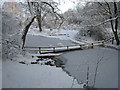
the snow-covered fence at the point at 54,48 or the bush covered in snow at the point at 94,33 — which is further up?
the bush covered in snow at the point at 94,33

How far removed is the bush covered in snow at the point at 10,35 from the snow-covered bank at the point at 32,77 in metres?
0.78

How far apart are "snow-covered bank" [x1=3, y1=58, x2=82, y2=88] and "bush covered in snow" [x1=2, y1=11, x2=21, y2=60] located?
0.78 meters

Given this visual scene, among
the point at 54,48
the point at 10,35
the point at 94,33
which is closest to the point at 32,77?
the point at 10,35

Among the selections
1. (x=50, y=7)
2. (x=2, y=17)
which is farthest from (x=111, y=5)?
(x=2, y=17)

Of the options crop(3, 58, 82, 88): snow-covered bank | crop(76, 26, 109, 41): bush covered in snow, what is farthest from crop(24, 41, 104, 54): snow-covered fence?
crop(3, 58, 82, 88): snow-covered bank

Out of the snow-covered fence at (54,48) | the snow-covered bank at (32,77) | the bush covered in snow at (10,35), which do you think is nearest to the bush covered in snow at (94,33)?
the snow-covered fence at (54,48)

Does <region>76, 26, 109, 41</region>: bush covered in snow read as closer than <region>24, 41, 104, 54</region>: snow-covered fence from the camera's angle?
No

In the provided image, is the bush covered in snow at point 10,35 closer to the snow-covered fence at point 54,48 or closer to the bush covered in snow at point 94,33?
the snow-covered fence at point 54,48

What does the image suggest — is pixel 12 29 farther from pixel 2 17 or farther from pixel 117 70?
pixel 117 70

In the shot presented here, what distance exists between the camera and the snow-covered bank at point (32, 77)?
777 cm

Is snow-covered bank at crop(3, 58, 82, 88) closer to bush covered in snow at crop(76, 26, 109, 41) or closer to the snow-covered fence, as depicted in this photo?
the snow-covered fence

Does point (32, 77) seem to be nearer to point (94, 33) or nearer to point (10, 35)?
point (10, 35)

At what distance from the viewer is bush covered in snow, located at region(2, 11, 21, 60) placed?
33.1ft

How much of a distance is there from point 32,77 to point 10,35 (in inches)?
153
